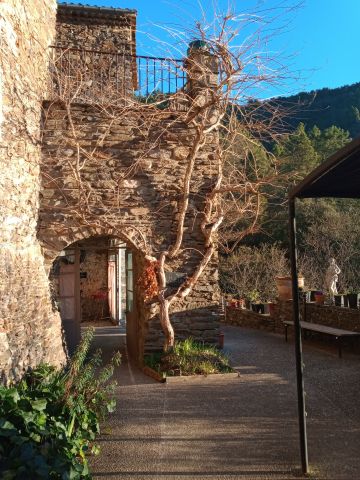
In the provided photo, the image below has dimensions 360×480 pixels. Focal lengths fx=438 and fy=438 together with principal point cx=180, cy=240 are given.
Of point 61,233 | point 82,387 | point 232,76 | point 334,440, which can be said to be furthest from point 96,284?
point 334,440

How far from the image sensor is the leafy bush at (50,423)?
2.56m

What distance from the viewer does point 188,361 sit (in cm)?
607

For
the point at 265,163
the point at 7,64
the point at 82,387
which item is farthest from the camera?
the point at 265,163

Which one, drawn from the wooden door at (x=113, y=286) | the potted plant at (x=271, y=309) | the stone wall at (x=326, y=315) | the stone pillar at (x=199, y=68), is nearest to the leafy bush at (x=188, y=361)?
the stone wall at (x=326, y=315)

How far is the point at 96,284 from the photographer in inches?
547

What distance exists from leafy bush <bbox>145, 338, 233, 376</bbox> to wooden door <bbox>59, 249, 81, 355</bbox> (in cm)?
160

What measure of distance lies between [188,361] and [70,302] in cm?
257

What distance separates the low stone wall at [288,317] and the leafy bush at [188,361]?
9.53 feet

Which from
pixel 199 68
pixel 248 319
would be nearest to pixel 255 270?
pixel 248 319

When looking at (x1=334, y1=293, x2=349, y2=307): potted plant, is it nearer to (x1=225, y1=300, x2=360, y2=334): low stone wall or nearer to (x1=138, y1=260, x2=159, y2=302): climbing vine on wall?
(x1=225, y1=300, x2=360, y2=334): low stone wall

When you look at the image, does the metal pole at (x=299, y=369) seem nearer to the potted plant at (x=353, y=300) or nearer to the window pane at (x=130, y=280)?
the window pane at (x=130, y=280)

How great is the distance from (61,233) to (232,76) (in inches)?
131

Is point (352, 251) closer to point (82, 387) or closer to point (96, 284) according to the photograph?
point (96, 284)

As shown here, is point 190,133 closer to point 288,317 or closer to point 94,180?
point 94,180
